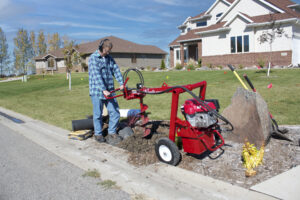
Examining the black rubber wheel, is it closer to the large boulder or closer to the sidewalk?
the sidewalk

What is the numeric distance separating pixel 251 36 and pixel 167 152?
68.1 ft

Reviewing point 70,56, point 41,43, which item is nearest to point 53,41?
point 41,43

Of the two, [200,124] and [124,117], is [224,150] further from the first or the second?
[124,117]

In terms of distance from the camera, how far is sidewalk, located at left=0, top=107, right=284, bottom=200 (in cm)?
327

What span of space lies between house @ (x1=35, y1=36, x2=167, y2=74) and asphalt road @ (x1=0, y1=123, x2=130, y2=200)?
3746 cm

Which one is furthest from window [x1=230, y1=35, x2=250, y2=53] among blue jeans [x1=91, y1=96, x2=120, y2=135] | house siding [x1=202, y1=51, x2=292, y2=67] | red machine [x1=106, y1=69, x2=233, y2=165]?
red machine [x1=106, y1=69, x2=233, y2=165]

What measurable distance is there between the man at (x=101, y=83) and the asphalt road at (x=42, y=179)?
3.77 ft

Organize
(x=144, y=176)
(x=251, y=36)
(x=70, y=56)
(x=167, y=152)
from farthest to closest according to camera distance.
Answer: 1. (x=251, y=36)
2. (x=70, y=56)
3. (x=167, y=152)
4. (x=144, y=176)

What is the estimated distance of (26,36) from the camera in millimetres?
67938

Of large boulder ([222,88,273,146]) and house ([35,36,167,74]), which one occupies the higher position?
house ([35,36,167,74])

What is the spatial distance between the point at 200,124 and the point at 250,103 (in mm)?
1155

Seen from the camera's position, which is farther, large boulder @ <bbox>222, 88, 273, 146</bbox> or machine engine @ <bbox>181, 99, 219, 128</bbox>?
large boulder @ <bbox>222, 88, 273, 146</bbox>

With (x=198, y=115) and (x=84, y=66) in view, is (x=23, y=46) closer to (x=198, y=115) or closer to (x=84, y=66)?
(x=84, y=66)

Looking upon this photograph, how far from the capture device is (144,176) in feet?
12.8
